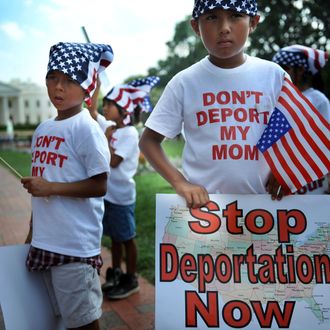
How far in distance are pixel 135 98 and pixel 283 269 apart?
2364mm

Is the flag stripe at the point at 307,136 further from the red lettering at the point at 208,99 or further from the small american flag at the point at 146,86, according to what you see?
the small american flag at the point at 146,86

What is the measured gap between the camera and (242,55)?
1678 millimetres

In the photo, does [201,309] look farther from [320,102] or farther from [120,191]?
[120,191]

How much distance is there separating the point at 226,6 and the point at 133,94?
2.16m

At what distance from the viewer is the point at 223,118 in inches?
63.8

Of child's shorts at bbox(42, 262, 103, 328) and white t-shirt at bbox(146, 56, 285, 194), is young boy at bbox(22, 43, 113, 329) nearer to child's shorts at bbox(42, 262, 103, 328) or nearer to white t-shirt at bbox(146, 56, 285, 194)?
child's shorts at bbox(42, 262, 103, 328)

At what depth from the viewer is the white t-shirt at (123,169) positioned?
10.7 ft

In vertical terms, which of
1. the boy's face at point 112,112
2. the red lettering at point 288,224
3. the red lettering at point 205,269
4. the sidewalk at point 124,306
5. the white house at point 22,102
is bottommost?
the sidewalk at point 124,306

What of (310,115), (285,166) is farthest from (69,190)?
(310,115)

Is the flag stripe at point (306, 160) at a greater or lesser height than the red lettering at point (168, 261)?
greater

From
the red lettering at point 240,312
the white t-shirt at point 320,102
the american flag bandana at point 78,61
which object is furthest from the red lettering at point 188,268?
the white t-shirt at point 320,102

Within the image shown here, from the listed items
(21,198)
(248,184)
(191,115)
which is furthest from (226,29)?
(21,198)

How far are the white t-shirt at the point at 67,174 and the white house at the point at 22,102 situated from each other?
7111cm

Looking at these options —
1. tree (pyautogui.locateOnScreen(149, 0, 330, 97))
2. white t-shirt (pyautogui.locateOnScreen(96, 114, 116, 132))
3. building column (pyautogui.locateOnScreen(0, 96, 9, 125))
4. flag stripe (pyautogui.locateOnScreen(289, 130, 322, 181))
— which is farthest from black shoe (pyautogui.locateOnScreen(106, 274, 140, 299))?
building column (pyautogui.locateOnScreen(0, 96, 9, 125))
